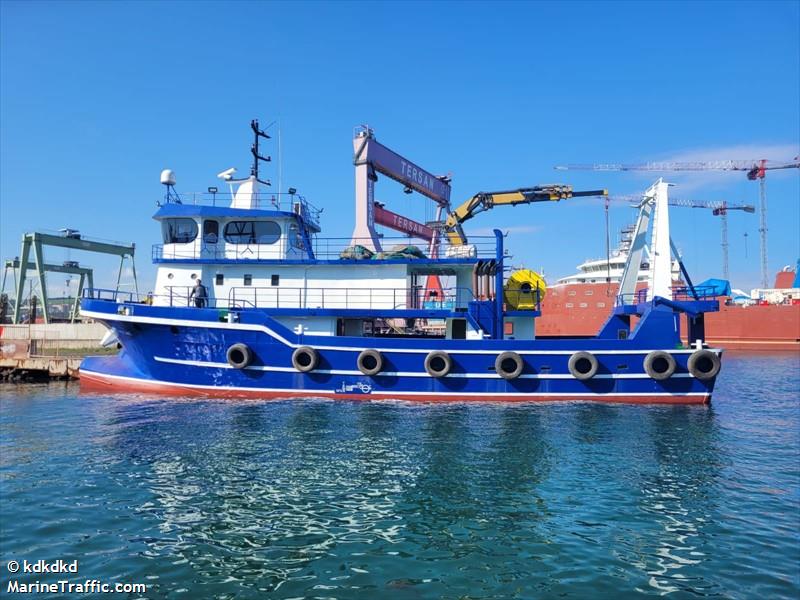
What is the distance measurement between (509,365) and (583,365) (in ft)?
7.28

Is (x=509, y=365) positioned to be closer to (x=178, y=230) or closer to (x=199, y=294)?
(x=199, y=294)

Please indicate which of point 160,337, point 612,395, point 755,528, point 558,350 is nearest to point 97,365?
point 160,337

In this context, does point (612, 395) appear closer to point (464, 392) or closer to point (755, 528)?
point (464, 392)

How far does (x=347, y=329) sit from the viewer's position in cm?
1755

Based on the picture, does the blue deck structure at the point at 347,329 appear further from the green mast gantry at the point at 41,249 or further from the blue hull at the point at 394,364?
the green mast gantry at the point at 41,249

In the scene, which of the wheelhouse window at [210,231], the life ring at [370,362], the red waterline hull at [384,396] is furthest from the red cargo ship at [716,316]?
the wheelhouse window at [210,231]

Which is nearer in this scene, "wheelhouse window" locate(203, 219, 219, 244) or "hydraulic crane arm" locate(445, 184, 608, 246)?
"wheelhouse window" locate(203, 219, 219, 244)

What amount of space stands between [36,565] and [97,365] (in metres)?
14.2

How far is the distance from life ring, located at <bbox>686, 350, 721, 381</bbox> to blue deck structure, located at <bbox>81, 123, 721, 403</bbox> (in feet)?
0.13

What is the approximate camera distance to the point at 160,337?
16.3m

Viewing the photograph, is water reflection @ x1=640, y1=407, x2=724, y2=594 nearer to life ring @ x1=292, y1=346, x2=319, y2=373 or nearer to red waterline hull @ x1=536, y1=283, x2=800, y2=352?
life ring @ x1=292, y1=346, x2=319, y2=373

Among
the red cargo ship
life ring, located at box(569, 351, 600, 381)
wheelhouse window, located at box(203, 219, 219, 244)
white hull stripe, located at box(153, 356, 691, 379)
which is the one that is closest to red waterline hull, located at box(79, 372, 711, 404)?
white hull stripe, located at box(153, 356, 691, 379)

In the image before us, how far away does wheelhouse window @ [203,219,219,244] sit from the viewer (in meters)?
17.9

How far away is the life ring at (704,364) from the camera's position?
48.9 feet
